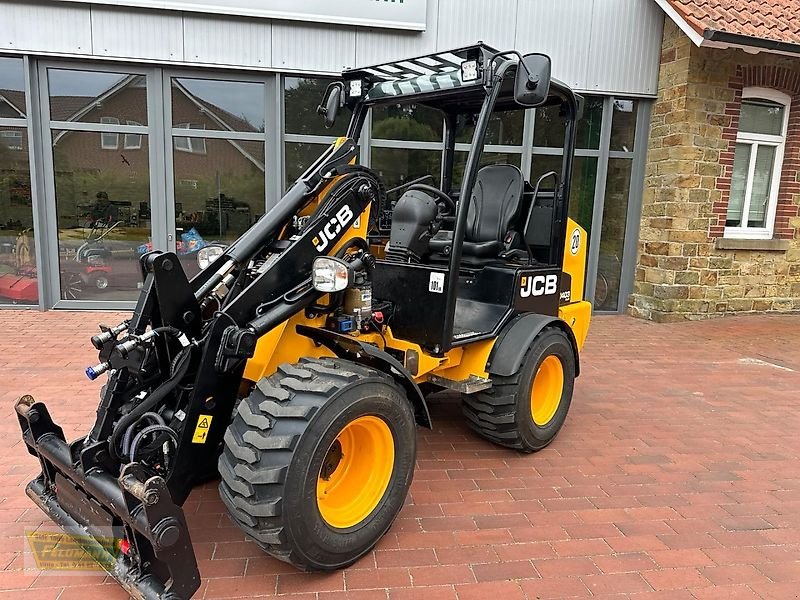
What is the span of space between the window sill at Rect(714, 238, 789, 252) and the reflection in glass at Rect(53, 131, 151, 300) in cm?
847

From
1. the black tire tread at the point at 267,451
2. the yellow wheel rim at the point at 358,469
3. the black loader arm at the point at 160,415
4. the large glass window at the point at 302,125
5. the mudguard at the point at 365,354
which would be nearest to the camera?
the black loader arm at the point at 160,415

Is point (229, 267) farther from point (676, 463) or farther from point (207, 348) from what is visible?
point (676, 463)

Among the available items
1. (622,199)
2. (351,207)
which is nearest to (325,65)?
(622,199)

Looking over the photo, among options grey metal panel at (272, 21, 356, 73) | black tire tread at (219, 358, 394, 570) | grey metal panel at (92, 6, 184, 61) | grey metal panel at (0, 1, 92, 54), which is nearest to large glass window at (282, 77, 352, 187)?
grey metal panel at (272, 21, 356, 73)

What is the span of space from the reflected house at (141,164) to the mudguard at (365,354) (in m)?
5.95

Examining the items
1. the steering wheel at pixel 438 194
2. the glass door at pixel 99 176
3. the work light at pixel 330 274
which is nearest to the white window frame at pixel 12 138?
the glass door at pixel 99 176

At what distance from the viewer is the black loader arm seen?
2.26 m

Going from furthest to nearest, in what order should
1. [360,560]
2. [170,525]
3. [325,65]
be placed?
[325,65]
[360,560]
[170,525]

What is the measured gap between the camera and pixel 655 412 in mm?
5117

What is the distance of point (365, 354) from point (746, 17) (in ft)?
27.6

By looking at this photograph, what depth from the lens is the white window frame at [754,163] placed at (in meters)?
9.13

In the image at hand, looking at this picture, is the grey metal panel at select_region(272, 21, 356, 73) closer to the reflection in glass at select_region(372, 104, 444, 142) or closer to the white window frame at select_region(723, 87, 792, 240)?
the reflection in glass at select_region(372, 104, 444, 142)

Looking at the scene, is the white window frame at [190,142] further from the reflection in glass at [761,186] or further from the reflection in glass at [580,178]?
the reflection in glass at [761,186]

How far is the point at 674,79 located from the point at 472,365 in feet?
22.7
